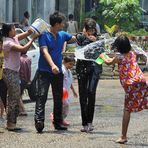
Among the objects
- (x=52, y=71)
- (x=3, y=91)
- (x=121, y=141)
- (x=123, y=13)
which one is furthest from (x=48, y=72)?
(x=123, y=13)

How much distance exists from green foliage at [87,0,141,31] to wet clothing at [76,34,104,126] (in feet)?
68.3

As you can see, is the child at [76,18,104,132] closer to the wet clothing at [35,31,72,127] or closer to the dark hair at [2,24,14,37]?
the wet clothing at [35,31,72,127]

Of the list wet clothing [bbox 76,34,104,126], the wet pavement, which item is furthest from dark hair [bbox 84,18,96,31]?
the wet pavement

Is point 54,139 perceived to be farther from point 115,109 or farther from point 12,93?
point 115,109

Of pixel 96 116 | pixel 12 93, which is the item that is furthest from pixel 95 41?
pixel 96 116

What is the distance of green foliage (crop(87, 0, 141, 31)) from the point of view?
31297 mm

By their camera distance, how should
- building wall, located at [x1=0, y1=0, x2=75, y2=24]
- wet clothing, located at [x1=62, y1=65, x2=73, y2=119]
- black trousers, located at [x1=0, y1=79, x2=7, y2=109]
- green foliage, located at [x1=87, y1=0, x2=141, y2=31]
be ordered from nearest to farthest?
black trousers, located at [x1=0, y1=79, x2=7, y2=109] → wet clothing, located at [x1=62, y1=65, x2=73, y2=119] → building wall, located at [x1=0, y1=0, x2=75, y2=24] → green foliage, located at [x1=87, y1=0, x2=141, y2=31]

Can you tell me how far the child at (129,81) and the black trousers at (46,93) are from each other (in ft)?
3.82

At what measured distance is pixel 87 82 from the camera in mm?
10500

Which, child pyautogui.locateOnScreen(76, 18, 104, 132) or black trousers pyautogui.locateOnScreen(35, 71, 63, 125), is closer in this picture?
black trousers pyautogui.locateOnScreen(35, 71, 63, 125)

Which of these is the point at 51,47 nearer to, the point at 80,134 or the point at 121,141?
the point at 80,134

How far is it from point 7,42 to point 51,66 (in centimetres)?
90

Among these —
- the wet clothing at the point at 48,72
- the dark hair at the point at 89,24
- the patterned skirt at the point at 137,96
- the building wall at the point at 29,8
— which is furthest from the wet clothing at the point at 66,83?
the building wall at the point at 29,8

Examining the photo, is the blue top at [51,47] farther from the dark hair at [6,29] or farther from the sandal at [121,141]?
the sandal at [121,141]
